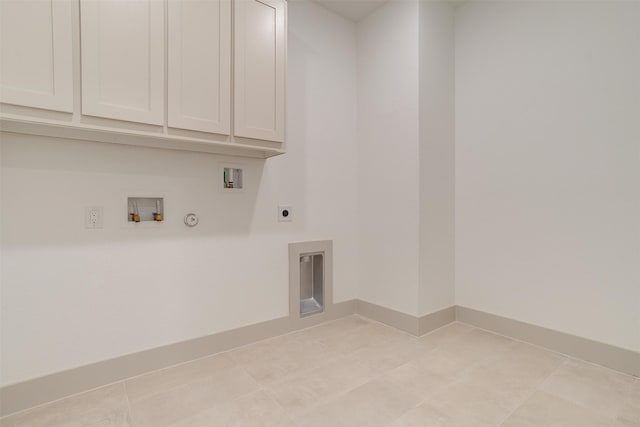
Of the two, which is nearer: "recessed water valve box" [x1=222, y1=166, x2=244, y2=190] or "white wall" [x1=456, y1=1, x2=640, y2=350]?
"white wall" [x1=456, y1=1, x2=640, y2=350]

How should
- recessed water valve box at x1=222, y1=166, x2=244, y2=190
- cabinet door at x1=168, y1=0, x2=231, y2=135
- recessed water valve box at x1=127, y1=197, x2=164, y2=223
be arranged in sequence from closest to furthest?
cabinet door at x1=168, y1=0, x2=231, y2=135 → recessed water valve box at x1=127, y1=197, x2=164, y2=223 → recessed water valve box at x1=222, y1=166, x2=244, y2=190

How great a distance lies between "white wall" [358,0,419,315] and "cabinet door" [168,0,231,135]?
1.43 m

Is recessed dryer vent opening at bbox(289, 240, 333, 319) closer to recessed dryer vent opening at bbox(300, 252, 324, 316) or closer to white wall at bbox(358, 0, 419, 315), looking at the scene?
recessed dryer vent opening at bbox(300, 252, 324, 316)

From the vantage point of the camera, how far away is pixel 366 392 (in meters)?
1.82

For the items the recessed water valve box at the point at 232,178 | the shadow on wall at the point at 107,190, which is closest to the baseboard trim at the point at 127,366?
the shadow on wall at the point at 107,190

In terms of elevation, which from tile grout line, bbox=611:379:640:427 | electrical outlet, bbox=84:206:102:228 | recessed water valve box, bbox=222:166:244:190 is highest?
recessed water valve box, bbox=222:166:244:190

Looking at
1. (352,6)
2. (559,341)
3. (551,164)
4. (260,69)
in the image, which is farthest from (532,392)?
(352,6)

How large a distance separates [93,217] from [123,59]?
895 mm

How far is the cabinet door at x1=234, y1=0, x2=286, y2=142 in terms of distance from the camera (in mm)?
2039

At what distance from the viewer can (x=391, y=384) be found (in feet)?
6.23

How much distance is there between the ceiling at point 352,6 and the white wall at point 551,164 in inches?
30.6

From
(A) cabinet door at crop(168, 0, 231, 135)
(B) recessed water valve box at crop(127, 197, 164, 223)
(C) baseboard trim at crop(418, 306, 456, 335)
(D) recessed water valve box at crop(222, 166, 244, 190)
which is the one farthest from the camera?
(C) baseboard trim at crop(418, 306, 456, 335)

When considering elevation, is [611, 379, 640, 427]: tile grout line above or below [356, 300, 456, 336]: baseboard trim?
below

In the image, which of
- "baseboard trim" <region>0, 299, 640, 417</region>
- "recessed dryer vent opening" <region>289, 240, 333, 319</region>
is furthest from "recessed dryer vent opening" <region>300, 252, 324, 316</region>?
"baseboard trim" <region>0, 299, 640, 417</region>
